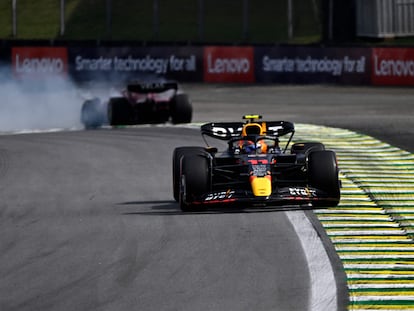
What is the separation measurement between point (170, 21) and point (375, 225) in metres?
43.0

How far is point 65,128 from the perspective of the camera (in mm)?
27281

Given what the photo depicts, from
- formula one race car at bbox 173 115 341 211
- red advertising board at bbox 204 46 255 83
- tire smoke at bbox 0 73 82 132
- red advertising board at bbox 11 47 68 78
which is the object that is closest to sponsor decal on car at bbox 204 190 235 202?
formula one race car at bbox 173 115 341 211

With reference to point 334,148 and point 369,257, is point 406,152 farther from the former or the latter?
point 369,257

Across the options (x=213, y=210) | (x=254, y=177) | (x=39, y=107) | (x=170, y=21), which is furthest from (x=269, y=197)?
(x=170, y=21)

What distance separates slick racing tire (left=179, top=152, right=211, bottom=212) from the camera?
510 inches

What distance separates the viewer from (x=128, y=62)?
37.8 m

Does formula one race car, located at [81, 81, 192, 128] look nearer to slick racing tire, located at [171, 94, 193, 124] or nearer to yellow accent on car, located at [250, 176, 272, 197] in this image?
slick racing tire, located at [171, 94, 193, 124]

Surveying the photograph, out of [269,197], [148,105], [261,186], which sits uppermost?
[148,105]

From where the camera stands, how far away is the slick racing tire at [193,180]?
12953 millimetres

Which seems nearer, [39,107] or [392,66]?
[39,107]

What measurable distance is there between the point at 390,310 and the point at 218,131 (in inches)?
250

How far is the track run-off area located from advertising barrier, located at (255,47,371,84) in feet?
54.7

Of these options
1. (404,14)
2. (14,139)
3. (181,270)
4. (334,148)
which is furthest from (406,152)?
(404,14)

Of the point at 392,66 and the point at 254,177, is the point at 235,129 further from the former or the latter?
the point at 392,66
